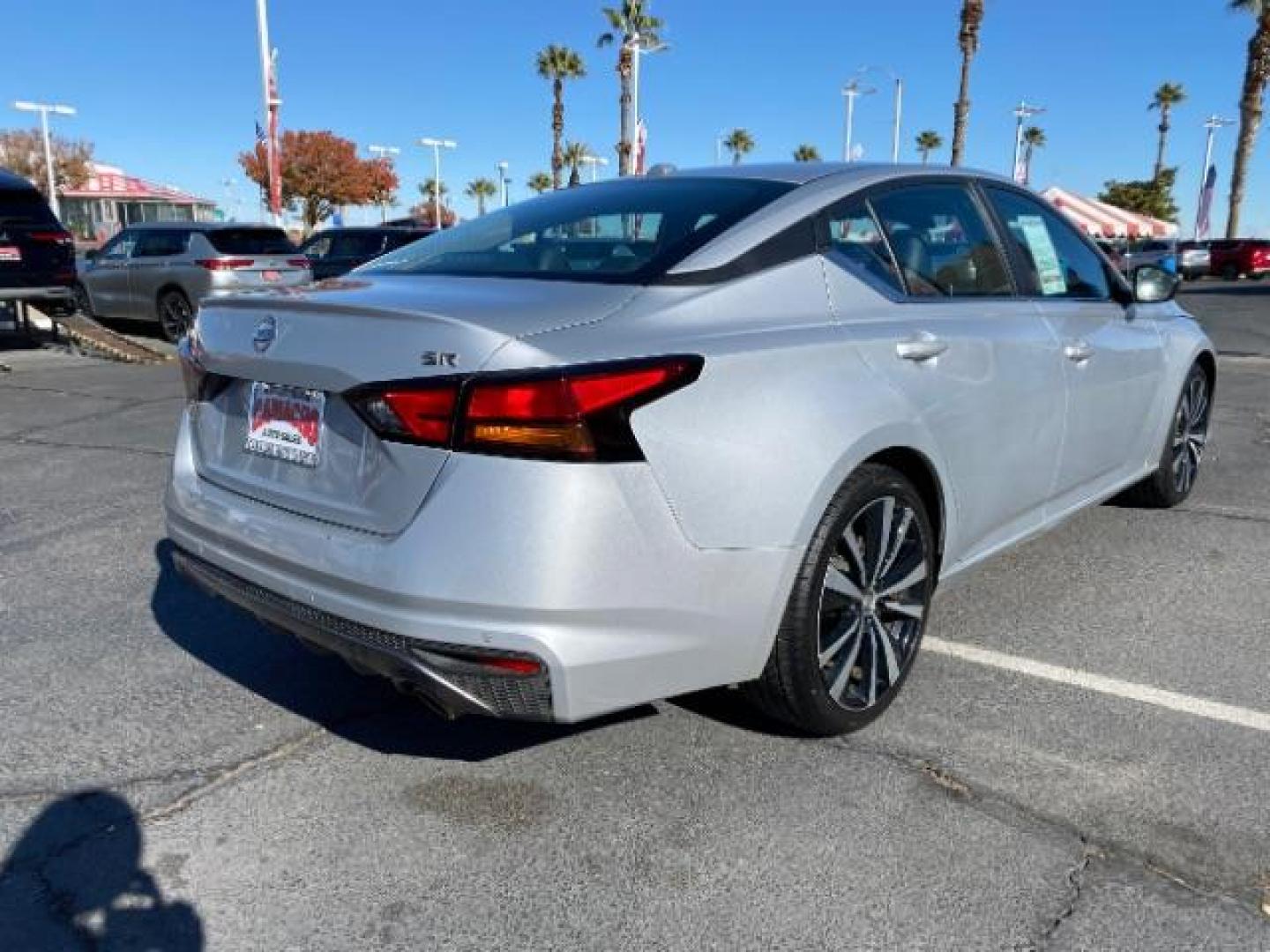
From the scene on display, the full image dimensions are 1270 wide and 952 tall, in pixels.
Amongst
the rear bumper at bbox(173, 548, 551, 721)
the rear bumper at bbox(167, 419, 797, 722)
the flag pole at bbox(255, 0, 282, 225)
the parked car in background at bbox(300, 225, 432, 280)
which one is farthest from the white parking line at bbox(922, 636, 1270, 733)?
the flag pole at bbox(255, 0, 282, 225)

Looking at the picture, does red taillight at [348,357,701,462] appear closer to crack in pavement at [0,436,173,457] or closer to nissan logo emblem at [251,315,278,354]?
nissan logo emblem at [251,315,278,354]

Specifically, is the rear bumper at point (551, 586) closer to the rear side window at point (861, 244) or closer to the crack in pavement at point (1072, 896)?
the crack in pavement at point (1072, 896)

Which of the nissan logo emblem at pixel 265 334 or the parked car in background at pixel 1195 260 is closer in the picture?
the nissan logo emblem at pixel 265 334

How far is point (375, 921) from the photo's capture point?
218 cm

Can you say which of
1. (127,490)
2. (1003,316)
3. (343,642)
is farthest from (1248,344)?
(343,642)

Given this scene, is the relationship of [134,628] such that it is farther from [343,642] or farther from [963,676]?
[963,676]

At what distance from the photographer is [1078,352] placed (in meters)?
3.77

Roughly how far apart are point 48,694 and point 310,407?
1.51 metres

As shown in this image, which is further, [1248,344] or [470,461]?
[1248,344]

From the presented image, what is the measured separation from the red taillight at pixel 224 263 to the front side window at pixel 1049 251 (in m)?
11.2

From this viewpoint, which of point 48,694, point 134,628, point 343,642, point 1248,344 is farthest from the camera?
point 1248,344

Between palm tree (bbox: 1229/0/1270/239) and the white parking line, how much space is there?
43237 mm

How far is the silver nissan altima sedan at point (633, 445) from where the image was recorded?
2.18m

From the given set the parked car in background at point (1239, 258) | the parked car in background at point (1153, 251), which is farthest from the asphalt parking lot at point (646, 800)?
the parked car in background at point (1239, 258)
